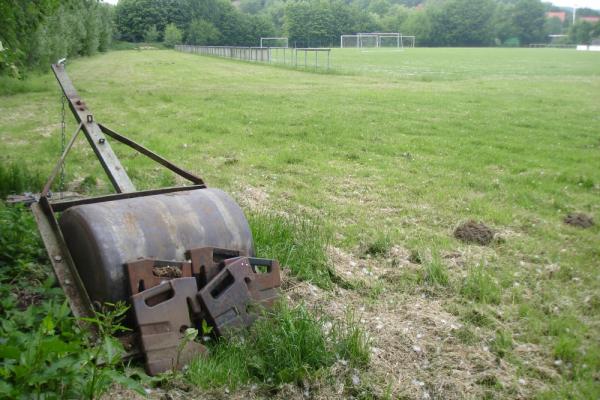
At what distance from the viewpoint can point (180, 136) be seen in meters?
12.6

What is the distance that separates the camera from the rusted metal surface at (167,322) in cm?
374

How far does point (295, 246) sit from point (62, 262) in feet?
7.90

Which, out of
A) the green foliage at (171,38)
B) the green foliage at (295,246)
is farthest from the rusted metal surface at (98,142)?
the green foliage at (171,38)

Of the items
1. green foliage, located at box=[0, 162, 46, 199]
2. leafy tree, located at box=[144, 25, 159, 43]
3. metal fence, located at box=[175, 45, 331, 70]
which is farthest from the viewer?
leafy tree, located at box=[144, 25, 159, 43]

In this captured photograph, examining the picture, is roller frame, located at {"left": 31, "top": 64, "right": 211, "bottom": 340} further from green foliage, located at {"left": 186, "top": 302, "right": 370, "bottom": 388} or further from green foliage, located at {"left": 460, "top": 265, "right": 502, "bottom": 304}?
Answer: green foliage, located at {"left": 460, "top": 265, "right": 502, "bottom": 304}

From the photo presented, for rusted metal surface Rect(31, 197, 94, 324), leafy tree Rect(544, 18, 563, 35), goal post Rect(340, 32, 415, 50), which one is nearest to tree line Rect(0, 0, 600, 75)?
leafy tree Rect(544, 18, 563, 35)

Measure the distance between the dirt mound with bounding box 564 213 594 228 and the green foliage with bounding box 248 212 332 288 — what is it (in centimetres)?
333

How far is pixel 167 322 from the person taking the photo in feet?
12.6

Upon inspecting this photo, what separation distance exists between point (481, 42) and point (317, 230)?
439ft

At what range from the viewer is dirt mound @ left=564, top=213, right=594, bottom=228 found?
750 centimetres

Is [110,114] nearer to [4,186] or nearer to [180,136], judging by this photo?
[180,136]

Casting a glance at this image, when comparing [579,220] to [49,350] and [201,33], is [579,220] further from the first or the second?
[201,33]

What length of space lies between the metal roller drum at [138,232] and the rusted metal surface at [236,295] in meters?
0.31

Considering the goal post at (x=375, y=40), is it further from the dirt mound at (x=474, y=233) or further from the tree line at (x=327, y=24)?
the dirt mound at (x=474, y=233)
